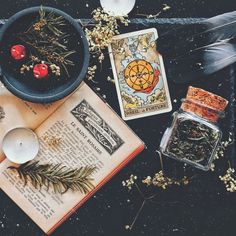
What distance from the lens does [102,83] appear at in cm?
117

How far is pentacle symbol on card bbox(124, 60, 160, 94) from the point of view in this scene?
3.87 ft

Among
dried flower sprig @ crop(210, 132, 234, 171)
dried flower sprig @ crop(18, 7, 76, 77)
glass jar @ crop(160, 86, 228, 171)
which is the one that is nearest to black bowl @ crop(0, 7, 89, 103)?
dried flower sprig @ crop(18, 7, 76, 77)

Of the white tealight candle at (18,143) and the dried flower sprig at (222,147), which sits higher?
the white tealight candle at (18,143)

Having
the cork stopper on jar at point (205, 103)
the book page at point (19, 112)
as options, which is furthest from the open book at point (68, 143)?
the cork stopper on jar at point (205, 103)

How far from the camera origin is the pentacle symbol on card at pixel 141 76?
3.87ft

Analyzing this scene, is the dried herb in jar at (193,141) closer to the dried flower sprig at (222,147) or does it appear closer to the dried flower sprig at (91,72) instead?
the dried flower sprig at (222,147)

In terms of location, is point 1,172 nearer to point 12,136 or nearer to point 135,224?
point 12,136

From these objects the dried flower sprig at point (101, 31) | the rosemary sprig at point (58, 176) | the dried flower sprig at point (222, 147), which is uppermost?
the dried flower sprig at point (101, 31)

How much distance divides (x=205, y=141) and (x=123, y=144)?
0.56 feet

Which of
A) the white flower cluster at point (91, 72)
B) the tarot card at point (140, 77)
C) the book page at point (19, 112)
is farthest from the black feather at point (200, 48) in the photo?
the book page at point (19, 112)

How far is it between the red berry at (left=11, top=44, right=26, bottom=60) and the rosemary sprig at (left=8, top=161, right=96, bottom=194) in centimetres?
22

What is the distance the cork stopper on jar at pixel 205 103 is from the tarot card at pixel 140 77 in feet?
0.17

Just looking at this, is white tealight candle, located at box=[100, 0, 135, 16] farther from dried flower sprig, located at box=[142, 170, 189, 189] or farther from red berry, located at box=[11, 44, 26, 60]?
dried flower sprig, located at box=[142, 170, 189, 189]

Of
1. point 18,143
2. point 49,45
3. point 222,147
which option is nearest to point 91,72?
point 49,45
